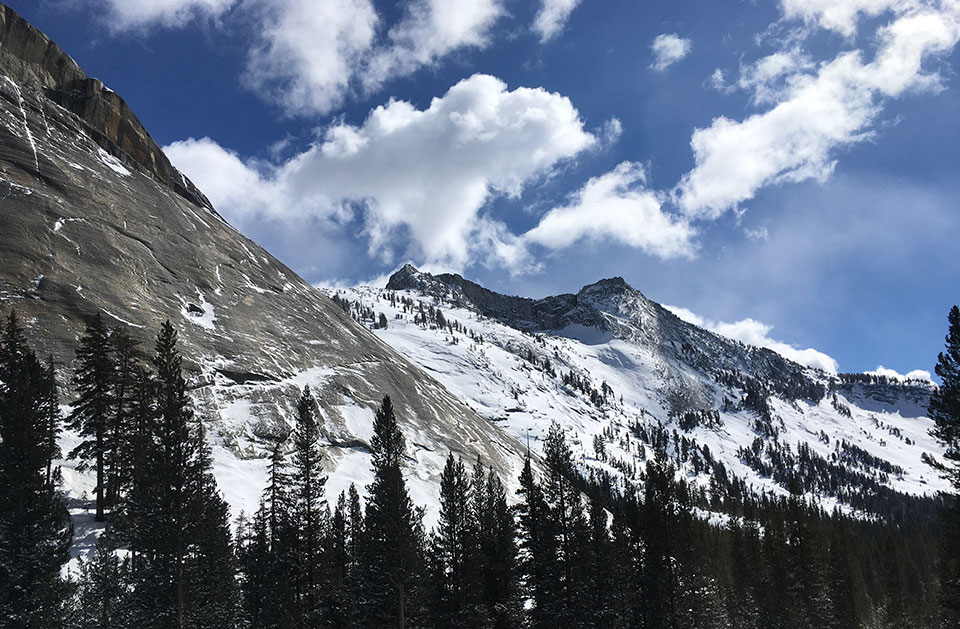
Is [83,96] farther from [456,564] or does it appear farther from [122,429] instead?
[456,564]

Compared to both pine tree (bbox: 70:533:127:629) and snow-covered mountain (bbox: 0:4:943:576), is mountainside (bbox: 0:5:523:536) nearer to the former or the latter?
snow-covered mountain (bbox: 0:4:943:576)

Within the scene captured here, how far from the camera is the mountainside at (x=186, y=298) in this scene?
197ft

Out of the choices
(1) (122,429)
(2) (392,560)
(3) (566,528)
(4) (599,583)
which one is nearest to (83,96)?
(1) (122,429)

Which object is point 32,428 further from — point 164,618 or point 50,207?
point 50,207

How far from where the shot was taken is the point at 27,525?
1003 inches

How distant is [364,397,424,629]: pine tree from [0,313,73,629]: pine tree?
14.4 meters

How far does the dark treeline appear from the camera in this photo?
1006 inches

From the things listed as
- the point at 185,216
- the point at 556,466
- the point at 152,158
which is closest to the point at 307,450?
the point at 556,466

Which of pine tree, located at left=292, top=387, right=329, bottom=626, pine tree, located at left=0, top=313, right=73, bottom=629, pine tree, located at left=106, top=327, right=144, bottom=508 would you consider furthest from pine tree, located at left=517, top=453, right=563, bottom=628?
pine tree, located at left=0, top=313, right=73, bottom=629

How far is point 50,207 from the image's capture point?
231 ft

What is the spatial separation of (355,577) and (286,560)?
4.28 metres

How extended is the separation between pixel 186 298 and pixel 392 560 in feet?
179

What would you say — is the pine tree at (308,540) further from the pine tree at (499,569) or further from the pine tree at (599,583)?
the pine tree at (599,583)

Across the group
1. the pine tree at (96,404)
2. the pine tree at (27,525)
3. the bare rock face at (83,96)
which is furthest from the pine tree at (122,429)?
the bare rock face at (83,96)
